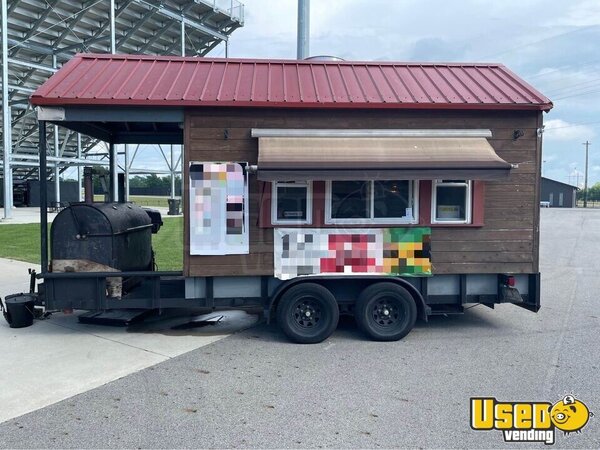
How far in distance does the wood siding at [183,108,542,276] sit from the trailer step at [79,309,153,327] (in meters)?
1.40

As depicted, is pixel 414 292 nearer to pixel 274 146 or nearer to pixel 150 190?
pixel 274 146

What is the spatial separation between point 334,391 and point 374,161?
2.74m

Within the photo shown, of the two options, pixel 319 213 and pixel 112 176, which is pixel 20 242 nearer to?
pixel 112 176

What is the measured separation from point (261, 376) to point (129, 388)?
4.25ft

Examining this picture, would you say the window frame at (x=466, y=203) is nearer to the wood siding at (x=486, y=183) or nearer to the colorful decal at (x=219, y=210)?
the wood siding at (x=486, y=183)

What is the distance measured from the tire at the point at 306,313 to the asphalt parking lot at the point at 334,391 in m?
0.15

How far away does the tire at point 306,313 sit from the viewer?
611cm

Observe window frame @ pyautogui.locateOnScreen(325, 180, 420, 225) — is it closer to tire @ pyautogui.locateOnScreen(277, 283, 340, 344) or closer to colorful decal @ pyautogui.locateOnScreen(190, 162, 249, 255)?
tire @ pyautogui.locateOnScreen(277, 283, 340, 344)

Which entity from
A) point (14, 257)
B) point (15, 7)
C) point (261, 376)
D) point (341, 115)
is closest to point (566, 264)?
point (341, 115)

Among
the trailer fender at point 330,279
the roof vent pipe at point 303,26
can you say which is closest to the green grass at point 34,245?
the trailer fender at point 330,279

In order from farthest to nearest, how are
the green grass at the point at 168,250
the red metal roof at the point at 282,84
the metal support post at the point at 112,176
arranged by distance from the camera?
the green grass at the point at 168,250 → the metal support post at the point at 112,176 → the red metal roof at the point at 282,84

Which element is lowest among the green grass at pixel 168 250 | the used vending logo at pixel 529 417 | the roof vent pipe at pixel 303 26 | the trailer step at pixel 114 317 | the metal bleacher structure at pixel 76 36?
the used vending logo at pixel 529 417

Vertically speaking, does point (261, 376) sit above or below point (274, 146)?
below

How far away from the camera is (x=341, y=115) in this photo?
6344 millimetres
